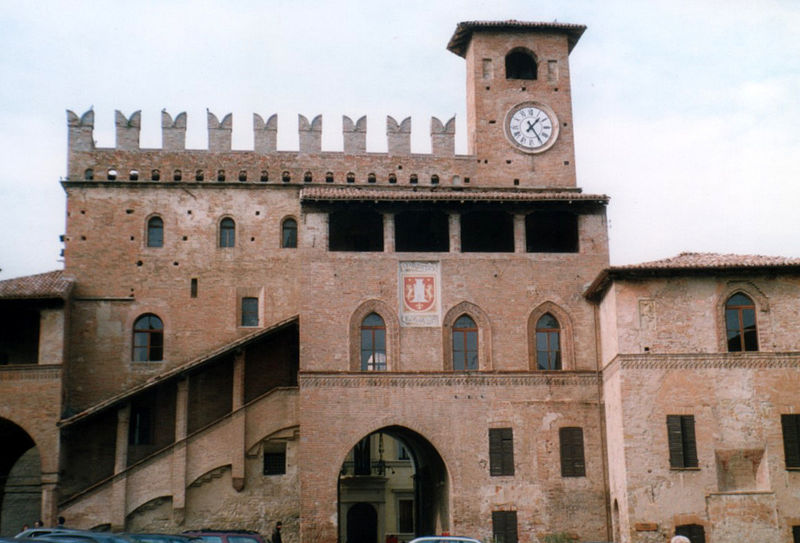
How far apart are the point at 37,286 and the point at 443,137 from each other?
14008mm

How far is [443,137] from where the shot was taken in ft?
128

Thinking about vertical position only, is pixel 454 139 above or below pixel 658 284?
above

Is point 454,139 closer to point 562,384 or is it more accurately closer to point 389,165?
point 389,165

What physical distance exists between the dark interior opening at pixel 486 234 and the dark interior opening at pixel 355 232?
269 cm

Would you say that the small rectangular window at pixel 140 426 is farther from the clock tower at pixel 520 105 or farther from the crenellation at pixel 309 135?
the clock tower at pixel 520 105

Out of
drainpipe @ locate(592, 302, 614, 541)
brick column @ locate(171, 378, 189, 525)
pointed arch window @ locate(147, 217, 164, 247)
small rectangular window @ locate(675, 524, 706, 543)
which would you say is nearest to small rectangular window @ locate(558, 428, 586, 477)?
drainpipe @ locate(592, 302, 614, 541)

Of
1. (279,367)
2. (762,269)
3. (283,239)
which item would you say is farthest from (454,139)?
(762,269)

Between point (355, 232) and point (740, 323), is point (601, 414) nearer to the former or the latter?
point (740, 323)

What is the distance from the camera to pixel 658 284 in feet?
101

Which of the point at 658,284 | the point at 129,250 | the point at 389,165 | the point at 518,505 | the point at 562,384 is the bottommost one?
the point at 518,505

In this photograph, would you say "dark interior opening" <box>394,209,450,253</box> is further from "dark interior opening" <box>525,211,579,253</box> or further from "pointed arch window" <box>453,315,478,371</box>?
"pointed arch window" <box>453,315,478,371</box>

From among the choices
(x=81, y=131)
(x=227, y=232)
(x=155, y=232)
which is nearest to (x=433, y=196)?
(x=227, y=232)

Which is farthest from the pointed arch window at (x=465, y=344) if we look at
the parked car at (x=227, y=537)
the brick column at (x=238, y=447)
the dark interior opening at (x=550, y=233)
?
the parked car at (x=227, y=537)

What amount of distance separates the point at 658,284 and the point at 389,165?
11307 mm
